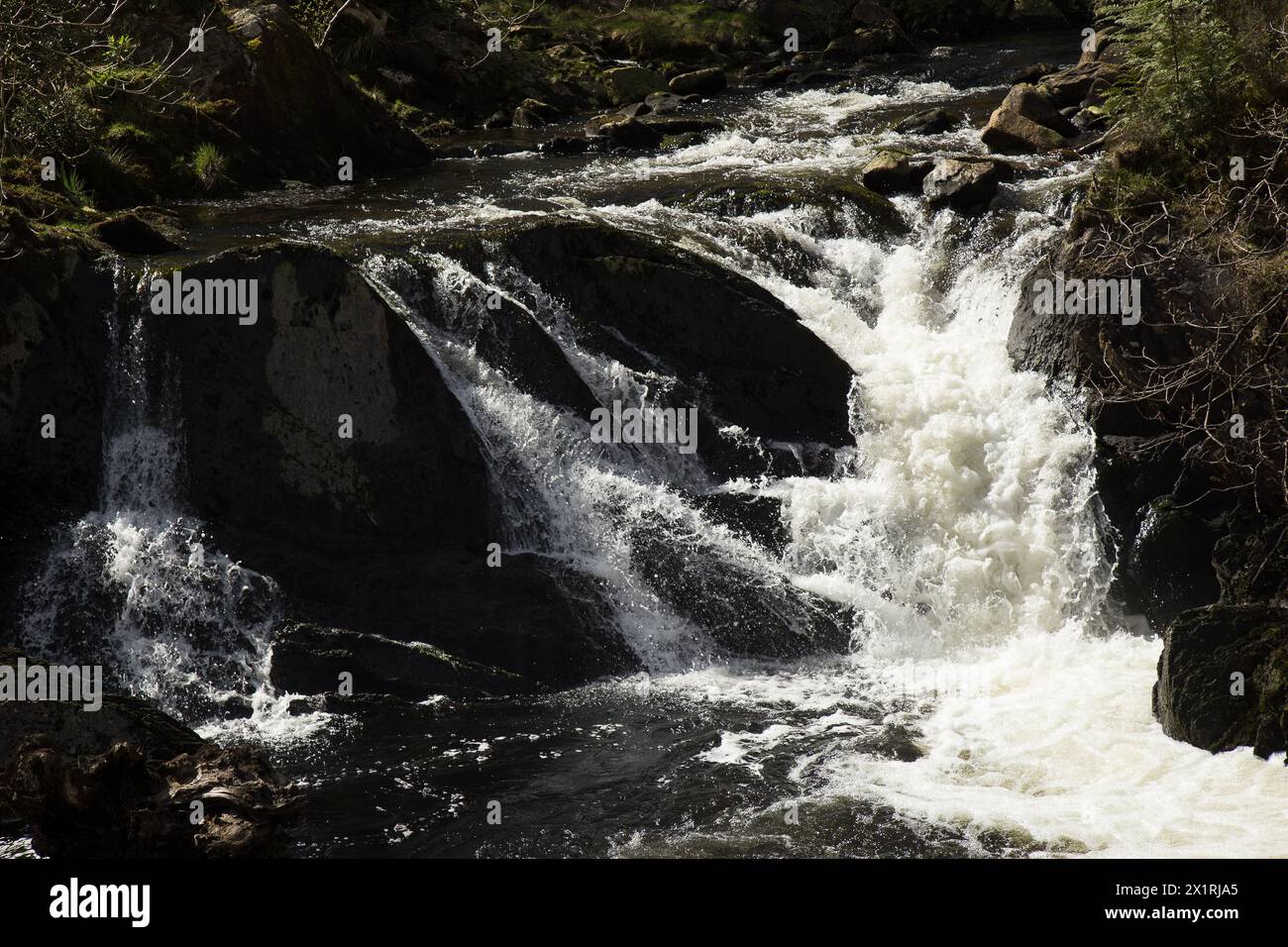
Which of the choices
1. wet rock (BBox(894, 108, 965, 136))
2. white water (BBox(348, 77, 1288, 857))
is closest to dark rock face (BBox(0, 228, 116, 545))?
white water (BBox(348, 77, 1288, 857))

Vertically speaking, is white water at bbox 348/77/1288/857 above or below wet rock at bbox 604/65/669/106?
below

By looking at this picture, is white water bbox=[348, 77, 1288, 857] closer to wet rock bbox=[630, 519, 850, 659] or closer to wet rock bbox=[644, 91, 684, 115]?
wet rock bbox=[630, 519, 850, 659]

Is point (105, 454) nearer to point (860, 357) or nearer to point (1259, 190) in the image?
point (860, 357)

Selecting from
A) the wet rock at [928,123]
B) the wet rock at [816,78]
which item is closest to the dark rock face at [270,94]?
the wet rock at [928,123]

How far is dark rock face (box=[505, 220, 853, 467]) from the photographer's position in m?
13.6

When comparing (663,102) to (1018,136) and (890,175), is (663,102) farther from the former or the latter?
(890,175)

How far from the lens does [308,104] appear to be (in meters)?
19.3

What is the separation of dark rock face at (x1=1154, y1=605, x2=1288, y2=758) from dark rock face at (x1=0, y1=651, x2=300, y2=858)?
253 inches

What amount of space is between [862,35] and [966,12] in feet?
11.3

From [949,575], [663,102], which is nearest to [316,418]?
[949,575]

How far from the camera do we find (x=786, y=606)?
1203 centimetres

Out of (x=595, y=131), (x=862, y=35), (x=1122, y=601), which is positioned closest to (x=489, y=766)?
(x=1122, y=601)

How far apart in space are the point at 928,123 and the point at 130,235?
40.6 feet

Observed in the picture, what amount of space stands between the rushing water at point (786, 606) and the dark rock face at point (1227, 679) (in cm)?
20
